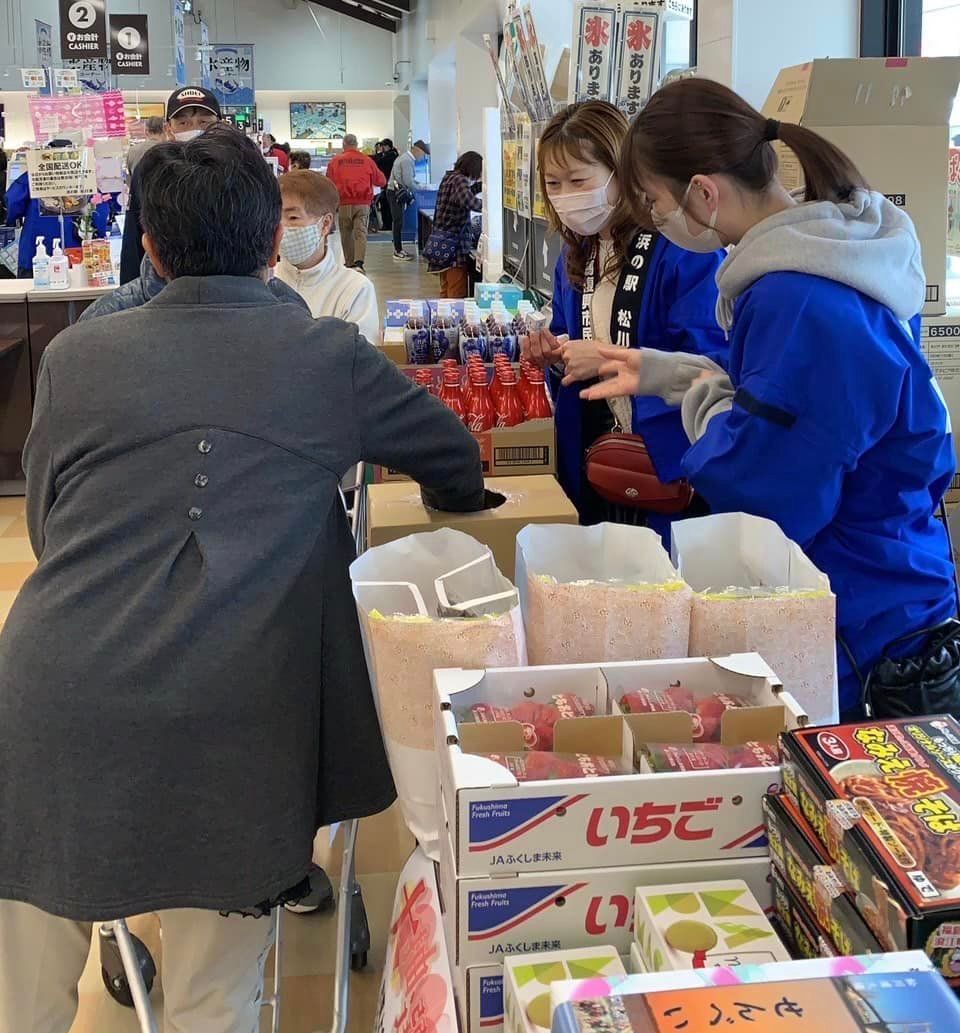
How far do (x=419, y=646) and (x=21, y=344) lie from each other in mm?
5271

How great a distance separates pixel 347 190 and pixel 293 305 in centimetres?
→ 1467

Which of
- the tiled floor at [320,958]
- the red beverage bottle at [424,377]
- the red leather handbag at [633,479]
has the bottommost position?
the tiled floor at [320,958]

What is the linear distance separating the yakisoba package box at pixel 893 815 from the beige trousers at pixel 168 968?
3.44 feet

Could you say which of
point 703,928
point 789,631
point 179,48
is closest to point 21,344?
point 789,631

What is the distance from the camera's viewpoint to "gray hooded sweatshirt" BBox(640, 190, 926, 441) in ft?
5.51

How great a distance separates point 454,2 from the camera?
15078 millimetres

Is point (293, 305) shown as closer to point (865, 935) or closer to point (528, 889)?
point (528, 889)

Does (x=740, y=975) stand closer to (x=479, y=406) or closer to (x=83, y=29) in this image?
(x=479, y=406)

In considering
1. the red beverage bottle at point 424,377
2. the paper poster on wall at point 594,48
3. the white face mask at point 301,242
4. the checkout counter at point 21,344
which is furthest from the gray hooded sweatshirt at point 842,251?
the checkout counter at point 21,344

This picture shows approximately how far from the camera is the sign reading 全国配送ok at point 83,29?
1322 cm

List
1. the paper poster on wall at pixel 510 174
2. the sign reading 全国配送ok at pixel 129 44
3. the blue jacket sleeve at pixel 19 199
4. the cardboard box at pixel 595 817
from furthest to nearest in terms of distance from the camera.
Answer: the sign reading 全国配送ok at pixel 129 44 < the blue jacket sleeve at pixel 19 199 < the paper poster on wall at pixel 510 174 < the cardboard box at pixel 595 817

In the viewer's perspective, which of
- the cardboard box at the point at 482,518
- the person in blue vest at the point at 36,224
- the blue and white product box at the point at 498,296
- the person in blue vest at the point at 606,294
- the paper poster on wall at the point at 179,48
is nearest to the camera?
the cardboard box at the point at 482,518

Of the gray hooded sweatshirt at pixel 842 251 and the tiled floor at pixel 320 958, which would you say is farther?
the tiled floor at pixel 320 958

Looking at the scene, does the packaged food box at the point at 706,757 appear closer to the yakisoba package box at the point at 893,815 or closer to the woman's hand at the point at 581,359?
the yakisoba package box at the point at 893,815
